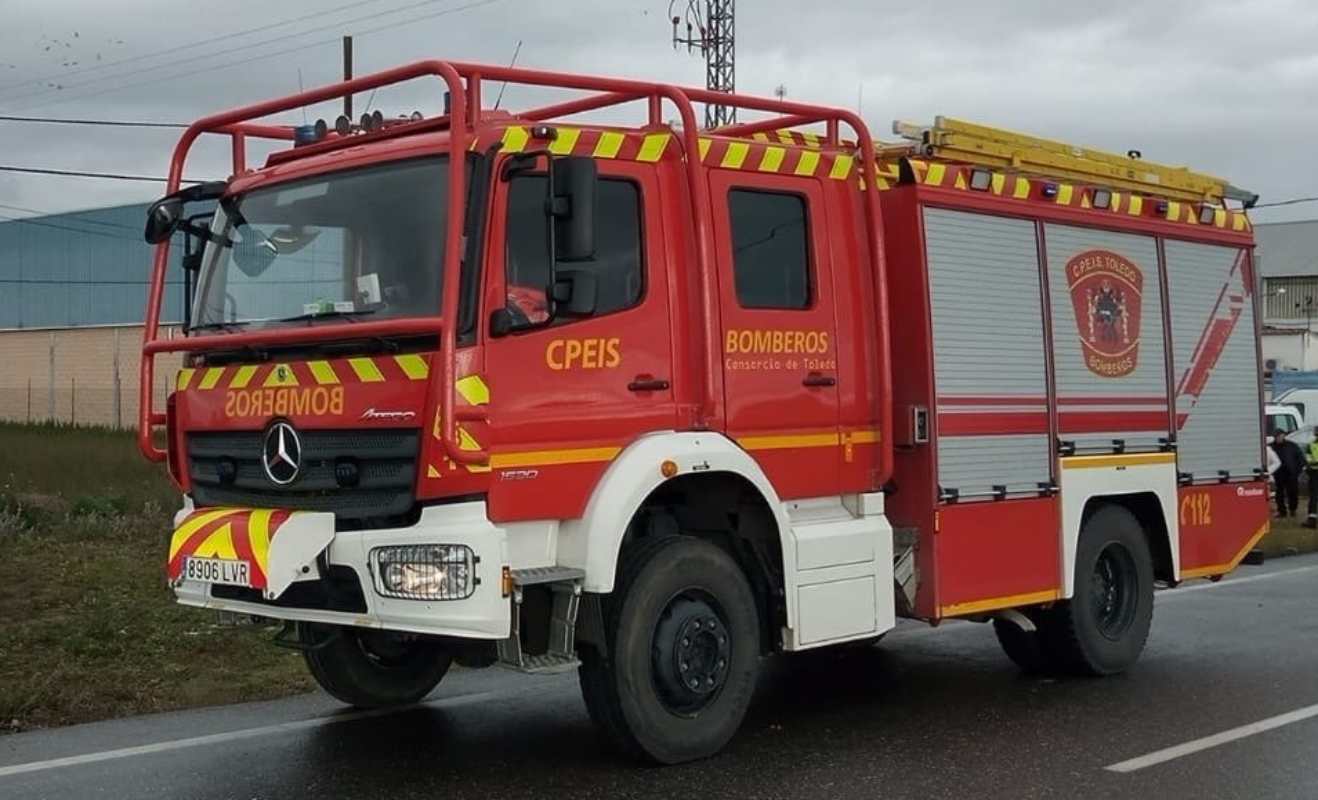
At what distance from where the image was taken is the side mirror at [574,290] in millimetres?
6086

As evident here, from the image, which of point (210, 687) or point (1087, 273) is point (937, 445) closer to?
point (1087, 273)

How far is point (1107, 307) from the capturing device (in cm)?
882

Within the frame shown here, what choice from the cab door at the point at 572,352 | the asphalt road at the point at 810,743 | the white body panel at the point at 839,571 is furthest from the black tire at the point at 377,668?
the white body panel at the point at 839,571

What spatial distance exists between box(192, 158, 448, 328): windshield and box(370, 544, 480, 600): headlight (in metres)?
0.95

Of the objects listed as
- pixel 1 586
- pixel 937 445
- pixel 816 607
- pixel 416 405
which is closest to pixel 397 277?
pixel 416 405

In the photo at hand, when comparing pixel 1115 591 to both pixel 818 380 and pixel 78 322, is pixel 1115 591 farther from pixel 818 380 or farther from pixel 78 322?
pixel 78 322

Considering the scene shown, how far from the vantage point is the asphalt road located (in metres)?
6.25

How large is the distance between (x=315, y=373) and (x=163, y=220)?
1.40 meters

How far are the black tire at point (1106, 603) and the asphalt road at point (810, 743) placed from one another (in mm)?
179

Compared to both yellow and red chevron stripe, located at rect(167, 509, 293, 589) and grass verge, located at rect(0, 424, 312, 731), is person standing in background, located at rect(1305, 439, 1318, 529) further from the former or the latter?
yellow and red chevron stripe, located at rect(167, 509, 293, 589)

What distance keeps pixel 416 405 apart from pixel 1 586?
5871 mm

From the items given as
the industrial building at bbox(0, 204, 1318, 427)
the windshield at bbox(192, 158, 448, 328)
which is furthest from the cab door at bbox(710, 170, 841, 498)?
the industrial building at bbox(0, 204, 1318, 427)

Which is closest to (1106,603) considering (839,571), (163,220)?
(839,571)

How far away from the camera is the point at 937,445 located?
301 inches
